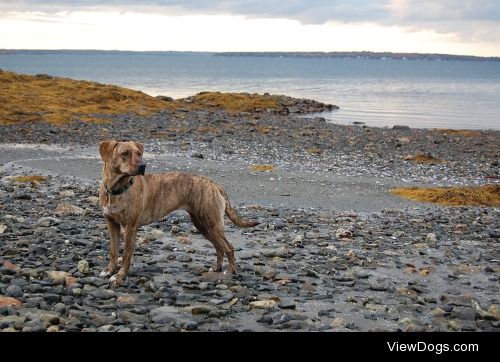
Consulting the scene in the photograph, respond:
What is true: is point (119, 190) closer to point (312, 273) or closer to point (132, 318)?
point (132, 318)

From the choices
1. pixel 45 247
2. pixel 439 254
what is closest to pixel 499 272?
pixel 439 254

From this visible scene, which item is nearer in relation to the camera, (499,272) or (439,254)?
(499,272)

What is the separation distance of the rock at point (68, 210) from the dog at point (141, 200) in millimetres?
4551

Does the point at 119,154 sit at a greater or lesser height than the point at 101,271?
greater

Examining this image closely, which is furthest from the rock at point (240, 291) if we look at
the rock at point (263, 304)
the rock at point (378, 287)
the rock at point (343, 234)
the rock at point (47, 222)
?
the rock at point (47, 222)

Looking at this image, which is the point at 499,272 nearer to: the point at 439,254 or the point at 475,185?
the point at 439,254

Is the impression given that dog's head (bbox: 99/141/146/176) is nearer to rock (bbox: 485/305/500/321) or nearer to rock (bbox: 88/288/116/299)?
rock (bbox: 88/288/116/299)

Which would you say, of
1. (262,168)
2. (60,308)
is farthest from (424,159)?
(60,308)

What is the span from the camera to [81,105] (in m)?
40.5

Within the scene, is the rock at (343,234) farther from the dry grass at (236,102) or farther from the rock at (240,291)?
the dry grass at (236,102)

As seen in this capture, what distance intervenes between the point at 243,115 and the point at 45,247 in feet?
112

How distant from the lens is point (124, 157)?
30.1 feet
